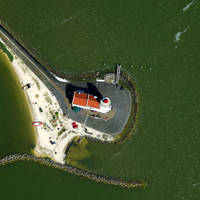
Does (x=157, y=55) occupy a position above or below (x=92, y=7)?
below

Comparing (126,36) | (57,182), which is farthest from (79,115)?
(126,36)

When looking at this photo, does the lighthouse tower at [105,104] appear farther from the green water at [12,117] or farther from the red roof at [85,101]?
the green water at [12,117]

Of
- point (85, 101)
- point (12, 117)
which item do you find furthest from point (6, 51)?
point (85, 101)

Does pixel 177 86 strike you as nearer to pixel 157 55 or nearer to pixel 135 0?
pixel 157 55

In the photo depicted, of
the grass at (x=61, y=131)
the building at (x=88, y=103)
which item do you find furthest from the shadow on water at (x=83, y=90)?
the grass at (x=61, y=131)

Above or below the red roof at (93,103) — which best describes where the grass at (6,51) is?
above

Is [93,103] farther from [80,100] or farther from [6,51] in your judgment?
[6,51]
